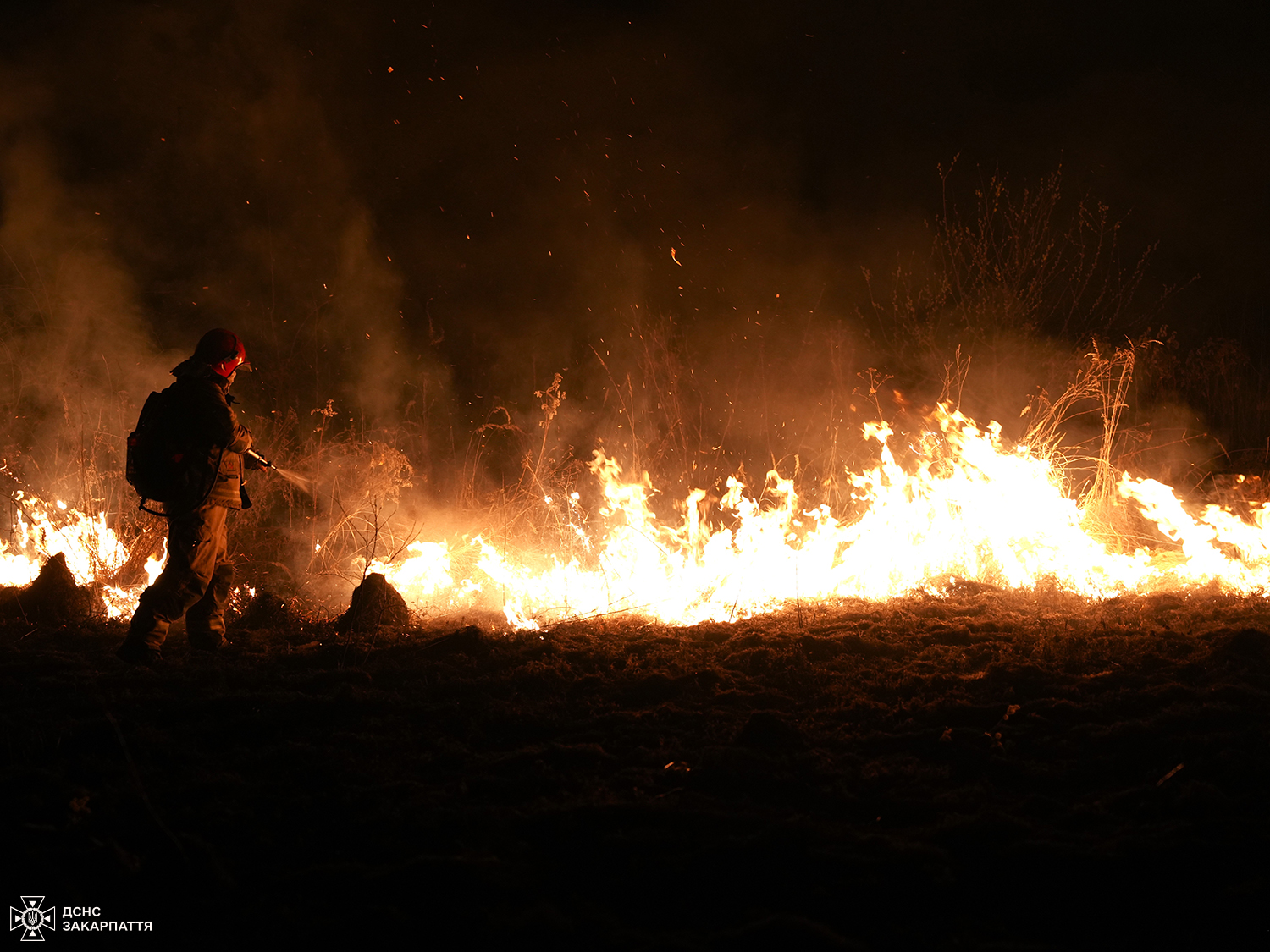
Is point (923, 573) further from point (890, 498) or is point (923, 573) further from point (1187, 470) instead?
point (1187, 470)

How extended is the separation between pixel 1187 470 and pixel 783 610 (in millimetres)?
6419

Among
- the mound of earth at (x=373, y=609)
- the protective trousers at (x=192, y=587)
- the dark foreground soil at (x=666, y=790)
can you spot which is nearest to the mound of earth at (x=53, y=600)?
the dark foreground soil at (x=666, y=790)

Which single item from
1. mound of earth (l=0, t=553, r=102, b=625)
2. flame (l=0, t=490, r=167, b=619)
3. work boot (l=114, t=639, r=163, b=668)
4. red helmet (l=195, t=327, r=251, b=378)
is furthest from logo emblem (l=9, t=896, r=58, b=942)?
flame (l=0, t=490, r=167, b=619)

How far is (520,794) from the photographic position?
290 cm

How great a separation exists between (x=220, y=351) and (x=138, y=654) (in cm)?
193

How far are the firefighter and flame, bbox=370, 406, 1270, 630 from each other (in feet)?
4.85

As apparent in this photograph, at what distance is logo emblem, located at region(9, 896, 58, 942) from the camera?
2.06 meters

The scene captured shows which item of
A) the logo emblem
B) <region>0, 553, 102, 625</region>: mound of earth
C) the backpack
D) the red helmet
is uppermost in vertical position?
the red helmet

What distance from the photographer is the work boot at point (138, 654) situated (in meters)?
4.45

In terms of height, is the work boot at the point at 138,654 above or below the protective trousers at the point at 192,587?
below

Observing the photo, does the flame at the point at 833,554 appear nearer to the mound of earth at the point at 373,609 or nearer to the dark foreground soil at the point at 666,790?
the mound of earth at the point at 373,609

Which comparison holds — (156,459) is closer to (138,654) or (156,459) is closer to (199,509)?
(199,509)

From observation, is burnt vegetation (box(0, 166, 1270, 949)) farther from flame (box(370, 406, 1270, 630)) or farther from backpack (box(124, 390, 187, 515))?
backpack (box(124, 390, 187, 515))

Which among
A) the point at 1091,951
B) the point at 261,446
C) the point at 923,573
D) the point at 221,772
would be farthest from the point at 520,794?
the point at 261,446
